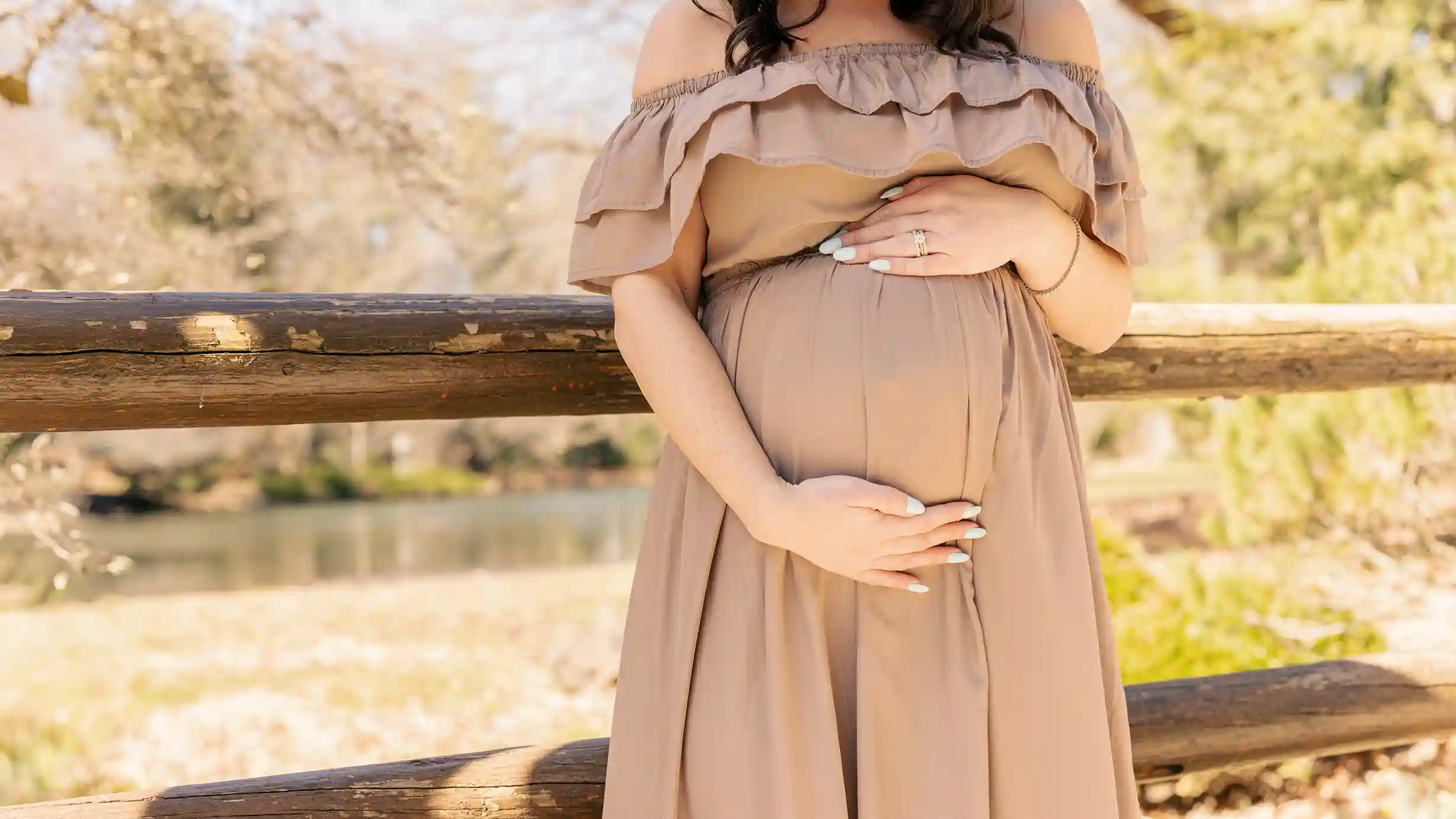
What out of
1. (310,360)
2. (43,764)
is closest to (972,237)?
(310,360)

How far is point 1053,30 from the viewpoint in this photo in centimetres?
146

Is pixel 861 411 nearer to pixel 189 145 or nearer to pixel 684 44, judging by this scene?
pixel 684 44

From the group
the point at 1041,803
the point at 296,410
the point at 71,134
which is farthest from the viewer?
the point at 71,134

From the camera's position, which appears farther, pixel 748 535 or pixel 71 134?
pixel 71 134

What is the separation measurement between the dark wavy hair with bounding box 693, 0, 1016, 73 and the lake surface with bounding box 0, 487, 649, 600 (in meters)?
9.59

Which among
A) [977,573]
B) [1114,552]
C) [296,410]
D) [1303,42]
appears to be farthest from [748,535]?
[1303,42]

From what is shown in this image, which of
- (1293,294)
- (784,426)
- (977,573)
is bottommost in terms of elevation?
(1293,294)

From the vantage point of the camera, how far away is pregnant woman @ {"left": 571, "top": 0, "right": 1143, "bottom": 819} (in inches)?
50.2

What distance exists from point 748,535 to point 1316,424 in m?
5.57

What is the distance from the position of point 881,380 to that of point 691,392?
0.23m

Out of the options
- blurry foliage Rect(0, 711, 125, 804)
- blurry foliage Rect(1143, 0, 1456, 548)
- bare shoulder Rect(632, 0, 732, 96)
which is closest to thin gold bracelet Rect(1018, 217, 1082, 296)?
bare shoulder Rect(632, 0, 732, 96)

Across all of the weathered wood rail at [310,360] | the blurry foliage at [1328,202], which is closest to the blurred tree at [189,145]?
the weathered wood rail at [310,360]

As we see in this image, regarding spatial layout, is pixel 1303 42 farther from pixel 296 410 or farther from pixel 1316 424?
pixel 296 410

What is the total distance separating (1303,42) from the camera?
8.65 metres
